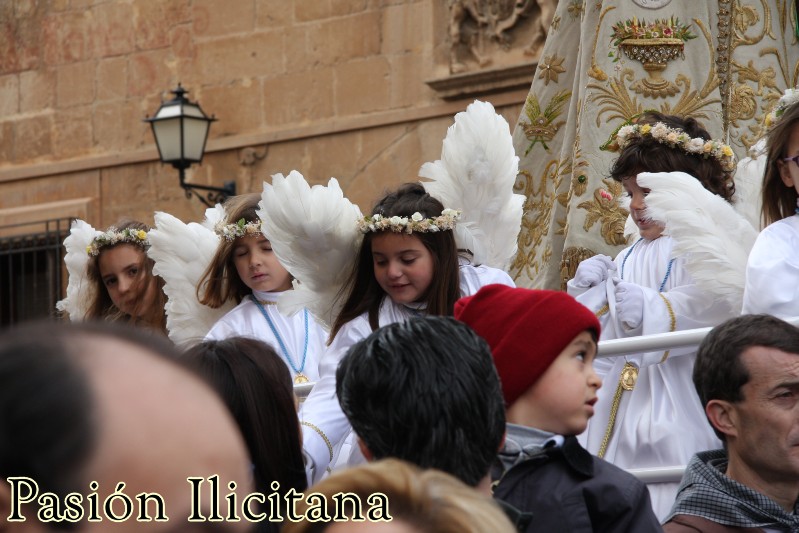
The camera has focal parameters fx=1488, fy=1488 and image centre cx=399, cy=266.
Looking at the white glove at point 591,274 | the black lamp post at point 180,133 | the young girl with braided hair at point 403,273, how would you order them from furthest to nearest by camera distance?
the black lamp post at point 180,133 → the young girl with braided hair at point 403,273 → the white glove at point 591,274

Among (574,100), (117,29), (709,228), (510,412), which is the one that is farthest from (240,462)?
(117,29)

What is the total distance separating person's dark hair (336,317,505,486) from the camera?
245 centimetres

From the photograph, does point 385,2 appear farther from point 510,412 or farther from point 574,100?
point 510,412

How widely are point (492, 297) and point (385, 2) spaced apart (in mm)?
7881

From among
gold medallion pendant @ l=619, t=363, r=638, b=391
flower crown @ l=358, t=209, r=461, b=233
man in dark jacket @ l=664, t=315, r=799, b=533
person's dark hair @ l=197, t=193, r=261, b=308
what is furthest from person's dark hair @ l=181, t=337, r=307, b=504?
person's dark hair @ l=197, t=193, r=261, b=308

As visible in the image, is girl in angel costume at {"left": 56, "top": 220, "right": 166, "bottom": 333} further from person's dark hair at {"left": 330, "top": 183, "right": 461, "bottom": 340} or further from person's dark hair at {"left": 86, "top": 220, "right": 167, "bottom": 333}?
person's dark hair at {"left": 330, "top": 183, "right": 461, "bottom": 340}

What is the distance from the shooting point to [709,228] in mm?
4301

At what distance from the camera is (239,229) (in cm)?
542

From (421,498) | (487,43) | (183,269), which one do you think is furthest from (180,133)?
(421,498)

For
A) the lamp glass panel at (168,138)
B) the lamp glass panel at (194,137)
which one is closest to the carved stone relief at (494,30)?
the lamp glass panel at (194,137)

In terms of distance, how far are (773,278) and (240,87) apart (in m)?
7.94

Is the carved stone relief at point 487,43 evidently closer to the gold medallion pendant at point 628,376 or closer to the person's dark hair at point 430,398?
the gold medallion pendant at point 628,376

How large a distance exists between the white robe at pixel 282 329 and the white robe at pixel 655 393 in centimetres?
124

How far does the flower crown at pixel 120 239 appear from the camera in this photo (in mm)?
6379
